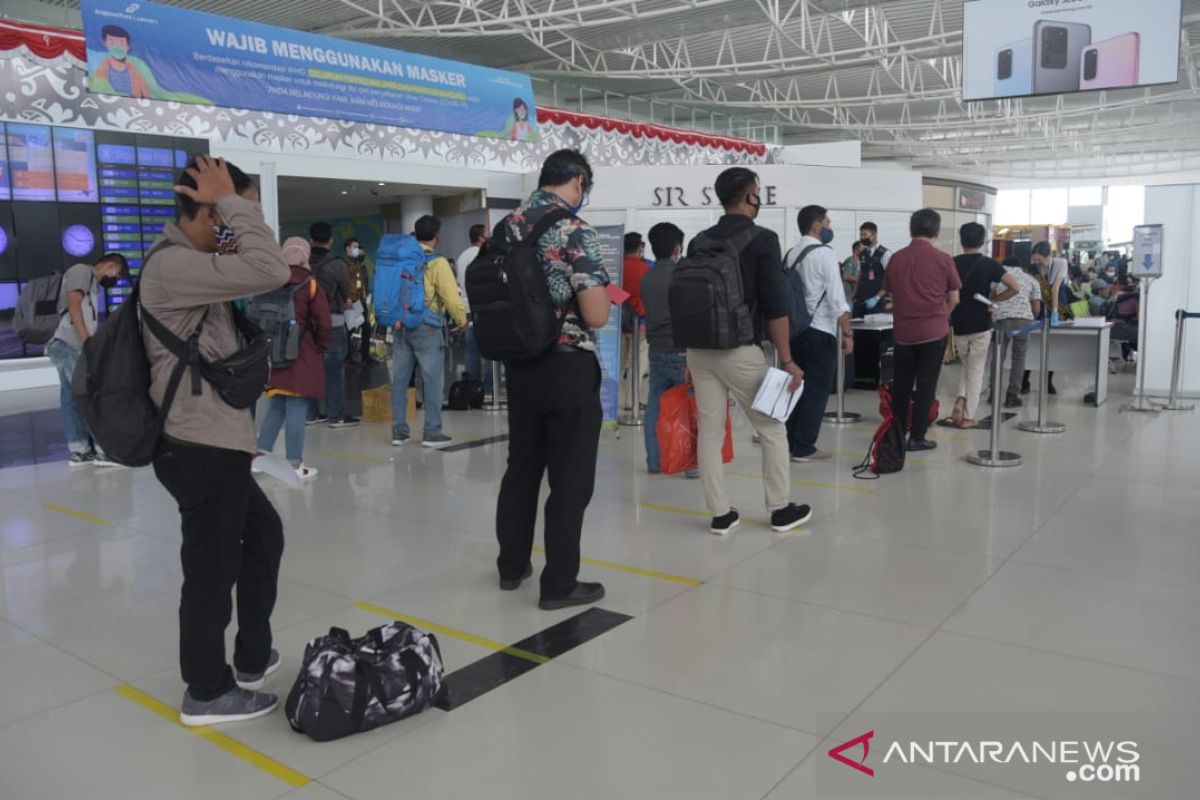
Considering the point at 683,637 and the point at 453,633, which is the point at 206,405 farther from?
the point at 683,637

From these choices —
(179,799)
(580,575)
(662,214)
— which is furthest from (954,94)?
(179,799)

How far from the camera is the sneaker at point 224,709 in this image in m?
2.47

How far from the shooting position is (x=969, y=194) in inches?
770

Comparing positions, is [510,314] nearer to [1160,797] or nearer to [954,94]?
[1160,797]

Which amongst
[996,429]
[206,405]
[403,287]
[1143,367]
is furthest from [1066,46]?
[206,405]

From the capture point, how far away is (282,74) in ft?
33.1

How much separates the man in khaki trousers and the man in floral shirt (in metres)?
0.92

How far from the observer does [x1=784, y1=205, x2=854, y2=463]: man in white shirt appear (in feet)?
18.2

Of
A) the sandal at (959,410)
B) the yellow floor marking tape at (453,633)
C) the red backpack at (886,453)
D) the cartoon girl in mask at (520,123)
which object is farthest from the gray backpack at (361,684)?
the cartoon girl in mask at (520,123)

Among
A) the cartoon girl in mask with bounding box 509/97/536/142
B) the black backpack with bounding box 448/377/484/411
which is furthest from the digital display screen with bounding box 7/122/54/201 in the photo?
the cartoon girl in mask with bounding box 509/97/536/142

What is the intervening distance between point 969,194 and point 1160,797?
19415 millimetres

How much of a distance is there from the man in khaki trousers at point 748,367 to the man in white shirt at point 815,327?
5.14ft

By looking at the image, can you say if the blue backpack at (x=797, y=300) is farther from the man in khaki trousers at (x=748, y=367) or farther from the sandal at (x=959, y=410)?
the sandal at (x=959, y=410)

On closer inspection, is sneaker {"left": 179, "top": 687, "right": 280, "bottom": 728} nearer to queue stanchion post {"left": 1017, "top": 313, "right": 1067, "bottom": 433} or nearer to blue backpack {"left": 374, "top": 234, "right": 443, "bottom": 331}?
blue backpack {"left": 374, "top": 234, "right": 443, "bottom": 331}
